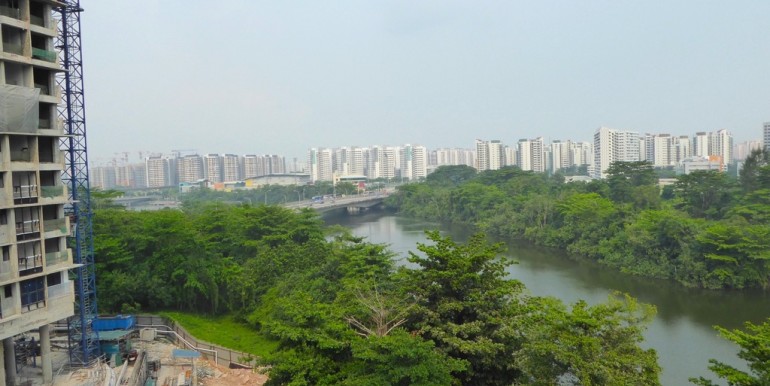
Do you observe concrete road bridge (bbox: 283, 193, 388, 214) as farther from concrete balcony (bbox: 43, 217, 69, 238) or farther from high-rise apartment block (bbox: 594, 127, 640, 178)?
concrete balcony (bbox: 43, 217, 69, 238)

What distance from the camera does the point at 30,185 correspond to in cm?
752

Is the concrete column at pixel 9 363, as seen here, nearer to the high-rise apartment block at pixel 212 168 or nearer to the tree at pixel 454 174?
the tree at pixel 454 174

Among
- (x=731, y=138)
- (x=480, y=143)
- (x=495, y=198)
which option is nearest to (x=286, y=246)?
(x=495, y=198)

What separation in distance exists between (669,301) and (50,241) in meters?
14.0

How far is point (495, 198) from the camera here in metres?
30.0

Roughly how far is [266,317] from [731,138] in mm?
63237

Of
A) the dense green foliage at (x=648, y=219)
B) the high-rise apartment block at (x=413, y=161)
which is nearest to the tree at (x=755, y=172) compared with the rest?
the dense green foliage at (x=648, y=219)

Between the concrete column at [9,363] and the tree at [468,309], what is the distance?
5.70 meters

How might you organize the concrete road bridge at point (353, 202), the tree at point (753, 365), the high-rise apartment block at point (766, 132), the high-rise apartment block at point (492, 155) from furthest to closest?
the high-rise apartment block at point (492, 155)
the high-rise apartment block at point (766, 132)
the concrete road bridge at point (353, 202)
the tree at point (753, 365)

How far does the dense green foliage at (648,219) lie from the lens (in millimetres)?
14594

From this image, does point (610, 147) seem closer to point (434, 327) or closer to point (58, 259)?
point (434, 327)

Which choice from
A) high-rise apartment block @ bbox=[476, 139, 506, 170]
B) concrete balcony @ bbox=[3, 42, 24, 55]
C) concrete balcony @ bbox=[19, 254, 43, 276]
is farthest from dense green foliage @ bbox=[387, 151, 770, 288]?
high-rise apartment block @ bbox=[476, 139, 506, 170]

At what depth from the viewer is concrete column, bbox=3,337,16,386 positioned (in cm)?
751

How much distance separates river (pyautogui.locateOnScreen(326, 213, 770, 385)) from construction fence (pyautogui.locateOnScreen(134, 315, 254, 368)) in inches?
178
